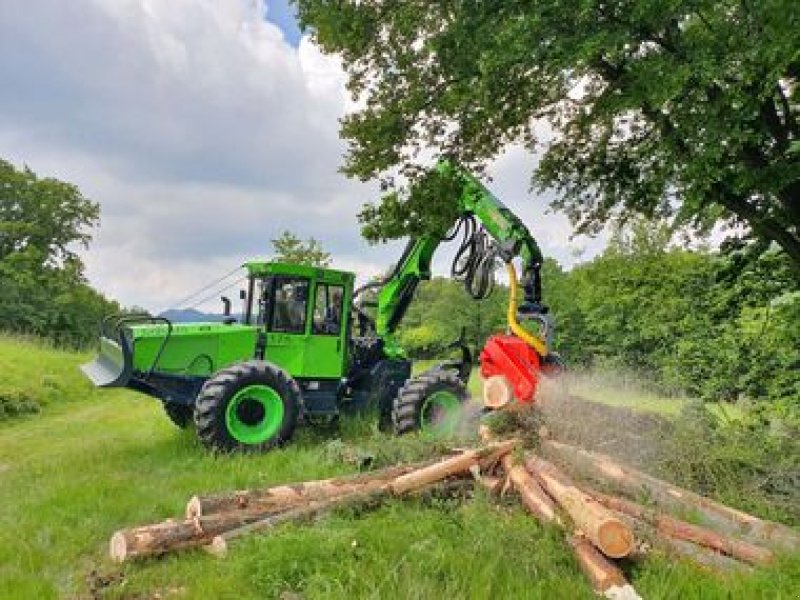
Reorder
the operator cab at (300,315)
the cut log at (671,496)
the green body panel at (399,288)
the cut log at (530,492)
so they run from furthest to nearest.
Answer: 1. the green body panel at (399,288)
2. the operator cab at (300,315)
3. the cut log at (530,492)
4. the cut log at (671,496)

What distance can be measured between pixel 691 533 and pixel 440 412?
244 inches

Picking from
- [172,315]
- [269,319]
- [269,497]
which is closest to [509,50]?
[269,497]

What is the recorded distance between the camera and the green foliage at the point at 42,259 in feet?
177

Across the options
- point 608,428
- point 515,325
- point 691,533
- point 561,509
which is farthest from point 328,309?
point 691,533

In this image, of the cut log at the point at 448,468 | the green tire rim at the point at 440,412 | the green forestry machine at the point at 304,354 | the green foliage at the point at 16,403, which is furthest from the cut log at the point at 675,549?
the green foliage at the point at 16,403

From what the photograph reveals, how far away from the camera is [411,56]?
437 inches

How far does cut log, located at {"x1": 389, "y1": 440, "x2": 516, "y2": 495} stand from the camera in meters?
7.61

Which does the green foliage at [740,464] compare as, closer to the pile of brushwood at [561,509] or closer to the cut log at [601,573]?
the pile of brushwood at [561,509]

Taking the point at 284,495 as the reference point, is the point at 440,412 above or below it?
above

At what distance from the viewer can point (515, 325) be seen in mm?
11094

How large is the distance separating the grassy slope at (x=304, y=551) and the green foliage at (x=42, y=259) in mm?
48066

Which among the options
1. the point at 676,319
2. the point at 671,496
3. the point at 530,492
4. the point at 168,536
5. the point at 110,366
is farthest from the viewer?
the point at 676,319

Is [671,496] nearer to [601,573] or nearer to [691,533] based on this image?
[691,533]

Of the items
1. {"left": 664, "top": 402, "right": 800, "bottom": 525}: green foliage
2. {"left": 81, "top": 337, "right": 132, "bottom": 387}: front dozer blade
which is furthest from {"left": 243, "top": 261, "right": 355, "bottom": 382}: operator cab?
{"left": 664, "top": 402, "right": 800, "bottom": 525}: green foliage
